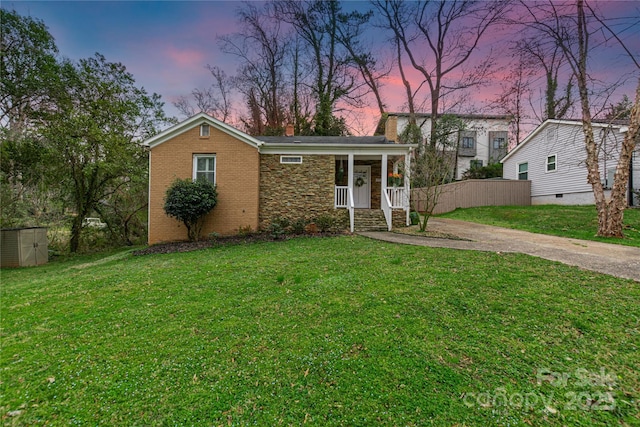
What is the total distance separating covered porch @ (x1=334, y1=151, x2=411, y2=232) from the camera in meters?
10.6

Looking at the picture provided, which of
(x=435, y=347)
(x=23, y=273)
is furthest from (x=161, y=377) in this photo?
(x=23, y=273)

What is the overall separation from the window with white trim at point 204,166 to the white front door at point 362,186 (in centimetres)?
638

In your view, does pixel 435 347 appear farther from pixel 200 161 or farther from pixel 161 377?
pixel 200 161

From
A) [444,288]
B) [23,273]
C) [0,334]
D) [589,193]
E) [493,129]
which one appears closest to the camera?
[0,334]

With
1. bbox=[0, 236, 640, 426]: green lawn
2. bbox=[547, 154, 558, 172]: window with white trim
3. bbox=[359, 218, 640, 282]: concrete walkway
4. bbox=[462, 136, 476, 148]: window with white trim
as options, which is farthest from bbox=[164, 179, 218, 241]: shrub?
bbox=[462, 136, 476, 148]: window with white trim

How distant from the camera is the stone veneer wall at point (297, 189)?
1055cm

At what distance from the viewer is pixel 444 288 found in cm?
396

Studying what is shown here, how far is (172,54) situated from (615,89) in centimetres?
1625

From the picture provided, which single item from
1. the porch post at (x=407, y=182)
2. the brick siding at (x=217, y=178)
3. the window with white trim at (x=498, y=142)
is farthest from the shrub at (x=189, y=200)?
the window with white trim at (x=498, y=142)

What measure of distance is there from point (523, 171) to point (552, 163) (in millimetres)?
2427

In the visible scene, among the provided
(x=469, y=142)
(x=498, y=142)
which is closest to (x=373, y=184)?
(x=469, y=142)

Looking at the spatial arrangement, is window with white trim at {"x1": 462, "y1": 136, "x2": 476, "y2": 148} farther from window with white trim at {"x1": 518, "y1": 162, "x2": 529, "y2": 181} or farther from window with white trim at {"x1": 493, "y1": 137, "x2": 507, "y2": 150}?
window with white trim at {"x1": 518, "y1": 162, "x2": 529, "y2": 181}

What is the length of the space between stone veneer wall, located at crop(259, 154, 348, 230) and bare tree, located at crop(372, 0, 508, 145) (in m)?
12.8

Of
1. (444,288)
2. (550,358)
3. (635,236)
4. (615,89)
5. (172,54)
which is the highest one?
(172,54)
